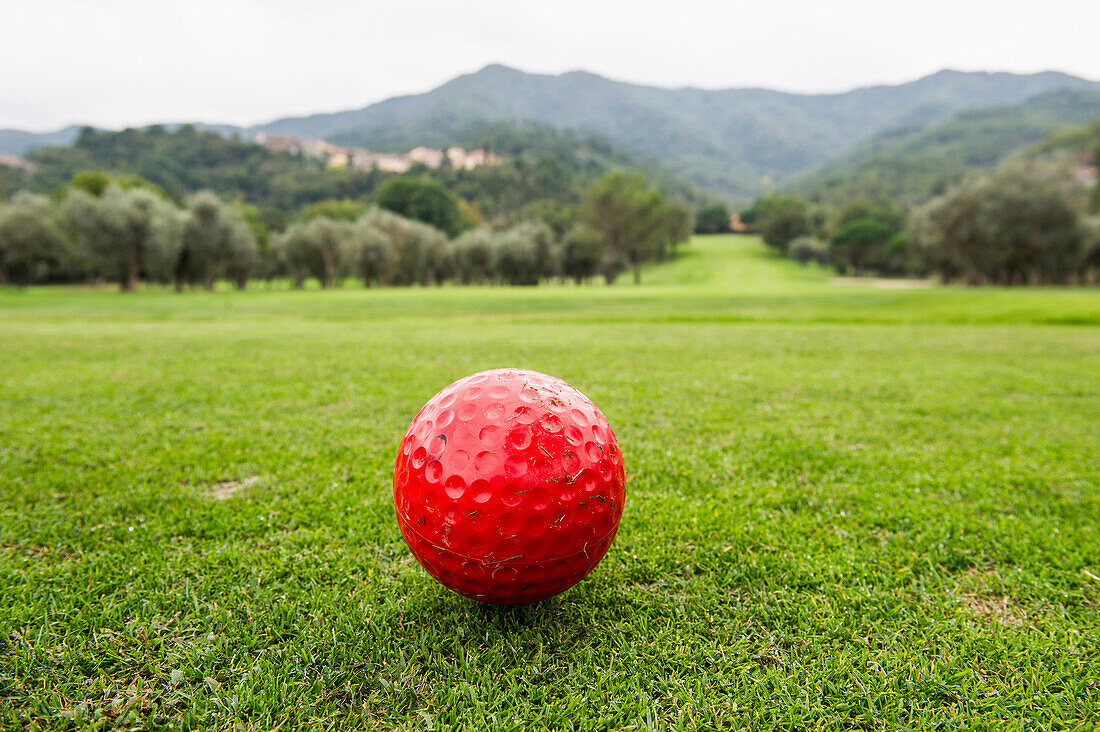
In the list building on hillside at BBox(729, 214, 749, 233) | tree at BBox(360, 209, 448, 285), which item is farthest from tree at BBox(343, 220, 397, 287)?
building on hillside at BBox(729, 214, 749, 233)

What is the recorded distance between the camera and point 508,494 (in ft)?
7.75

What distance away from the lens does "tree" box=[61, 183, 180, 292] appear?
4409cm

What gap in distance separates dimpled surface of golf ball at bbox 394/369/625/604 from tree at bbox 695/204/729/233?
525ft

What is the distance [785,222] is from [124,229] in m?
109

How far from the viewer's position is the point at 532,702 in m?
2.17

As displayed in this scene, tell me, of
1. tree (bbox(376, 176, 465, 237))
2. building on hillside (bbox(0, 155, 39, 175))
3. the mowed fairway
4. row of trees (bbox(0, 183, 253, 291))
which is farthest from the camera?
building on hillside (bbox(0, 155, 39, 175))

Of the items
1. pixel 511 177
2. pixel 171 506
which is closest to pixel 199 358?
pixel 171 506

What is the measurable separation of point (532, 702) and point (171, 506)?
10.7 ft

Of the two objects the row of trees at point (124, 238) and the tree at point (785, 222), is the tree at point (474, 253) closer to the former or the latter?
the row of trees at point (124, 238)

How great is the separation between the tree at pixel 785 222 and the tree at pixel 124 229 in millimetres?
A: 104392

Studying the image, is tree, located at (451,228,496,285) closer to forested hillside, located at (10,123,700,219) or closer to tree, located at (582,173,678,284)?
tree, located at (582,173,678,284)

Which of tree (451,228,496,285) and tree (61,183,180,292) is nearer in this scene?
tree (61,183,180,292)

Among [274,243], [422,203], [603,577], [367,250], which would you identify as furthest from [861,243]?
[603,577]

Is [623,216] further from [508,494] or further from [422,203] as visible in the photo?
[508,494]
